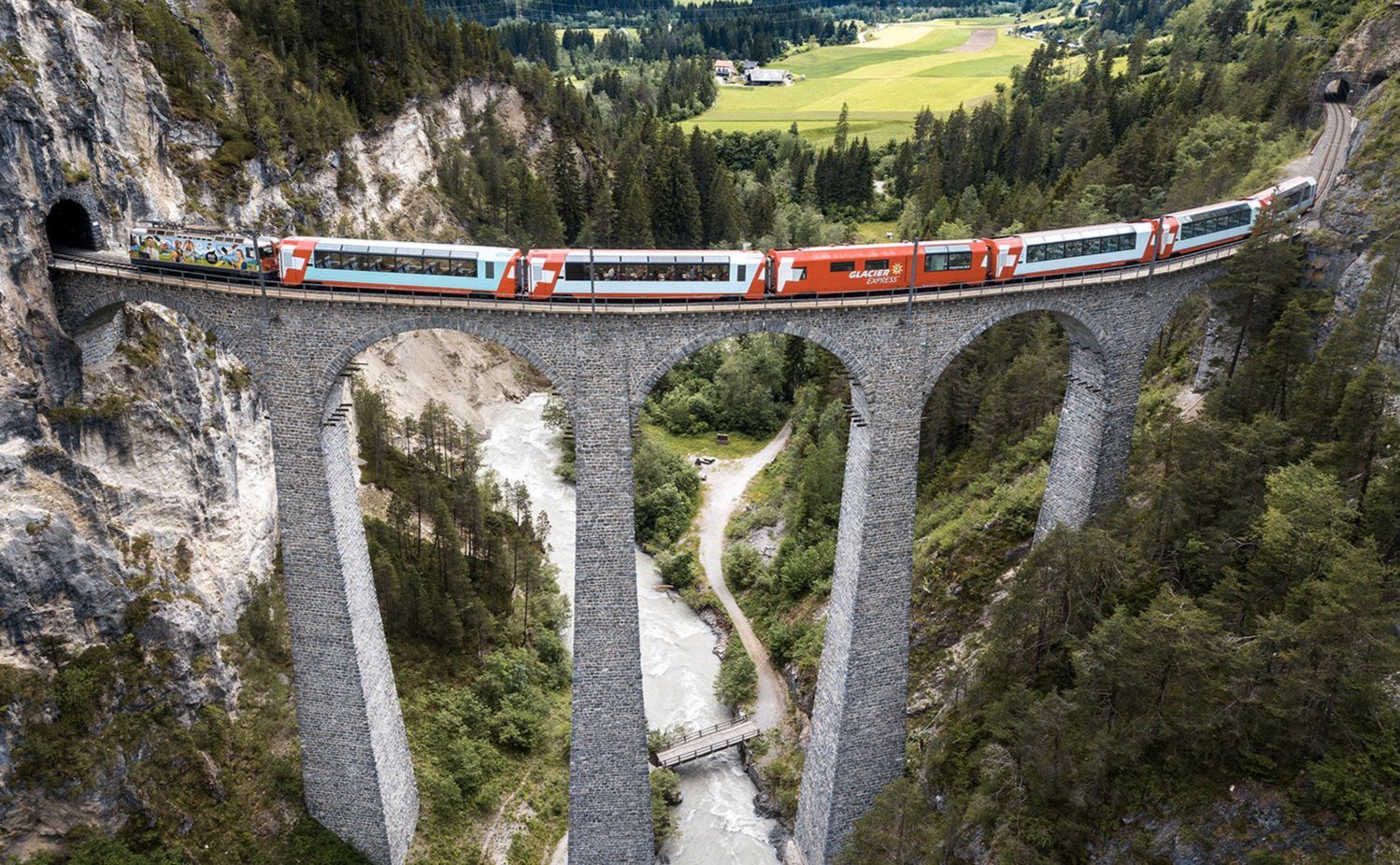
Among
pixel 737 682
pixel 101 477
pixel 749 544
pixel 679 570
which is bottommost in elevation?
pixel 737 682

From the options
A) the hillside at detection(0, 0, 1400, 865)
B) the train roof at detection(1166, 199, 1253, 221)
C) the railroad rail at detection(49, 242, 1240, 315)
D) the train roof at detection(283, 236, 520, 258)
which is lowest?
the hillside at detection(0, 0, 1400, 865)

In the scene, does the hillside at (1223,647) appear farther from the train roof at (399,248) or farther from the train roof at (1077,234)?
the train roof at (399,248)

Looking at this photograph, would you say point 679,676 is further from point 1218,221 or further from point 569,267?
point 1218,221

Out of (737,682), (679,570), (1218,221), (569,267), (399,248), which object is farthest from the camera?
(679,570)

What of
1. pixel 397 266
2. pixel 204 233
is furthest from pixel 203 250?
pixel 397 266

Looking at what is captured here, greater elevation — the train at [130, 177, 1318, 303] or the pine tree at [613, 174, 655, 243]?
the train at [130, 177, 1318, 303]

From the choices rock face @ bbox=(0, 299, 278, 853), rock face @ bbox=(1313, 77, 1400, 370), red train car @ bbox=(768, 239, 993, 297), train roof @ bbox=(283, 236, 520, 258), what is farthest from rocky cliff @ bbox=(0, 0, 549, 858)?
rock face @ bbox=(1313, 77, 1400, 370)

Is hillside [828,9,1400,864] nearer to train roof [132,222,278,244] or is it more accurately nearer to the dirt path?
the dirt path

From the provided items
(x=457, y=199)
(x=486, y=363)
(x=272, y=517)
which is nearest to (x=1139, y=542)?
(x=272, y=517)
